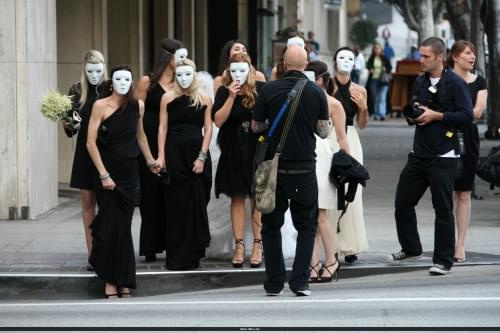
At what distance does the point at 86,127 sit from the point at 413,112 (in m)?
2.69

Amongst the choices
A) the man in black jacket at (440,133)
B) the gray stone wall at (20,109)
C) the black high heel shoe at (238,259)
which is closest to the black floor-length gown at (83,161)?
the black high heel shoe at (238,259)

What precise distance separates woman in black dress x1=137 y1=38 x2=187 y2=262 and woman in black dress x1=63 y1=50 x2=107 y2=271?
494 mm

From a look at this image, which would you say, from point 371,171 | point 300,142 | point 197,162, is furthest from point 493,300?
point 371,171

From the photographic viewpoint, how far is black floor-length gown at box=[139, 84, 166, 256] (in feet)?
40.7

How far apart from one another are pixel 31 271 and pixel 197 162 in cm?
166

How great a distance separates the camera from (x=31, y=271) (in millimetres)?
11953

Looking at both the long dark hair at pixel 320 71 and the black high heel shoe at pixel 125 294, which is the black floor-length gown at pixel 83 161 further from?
the long dark hair at pixel 320 71

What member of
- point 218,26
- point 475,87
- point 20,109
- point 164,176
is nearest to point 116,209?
point 164,176

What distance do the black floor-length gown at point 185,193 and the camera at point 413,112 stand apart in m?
1.72

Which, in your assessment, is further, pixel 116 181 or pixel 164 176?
pixel 164 176

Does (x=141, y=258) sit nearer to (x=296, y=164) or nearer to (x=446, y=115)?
(x=296, y=164)

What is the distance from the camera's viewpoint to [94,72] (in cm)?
1193

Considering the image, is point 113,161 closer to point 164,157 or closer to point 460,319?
point 164,157

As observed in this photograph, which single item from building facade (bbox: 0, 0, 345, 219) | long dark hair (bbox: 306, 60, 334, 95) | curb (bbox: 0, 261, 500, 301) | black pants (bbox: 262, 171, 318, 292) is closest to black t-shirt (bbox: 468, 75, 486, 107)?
long dark hair (bbox: 306, 60, 334, 95)
